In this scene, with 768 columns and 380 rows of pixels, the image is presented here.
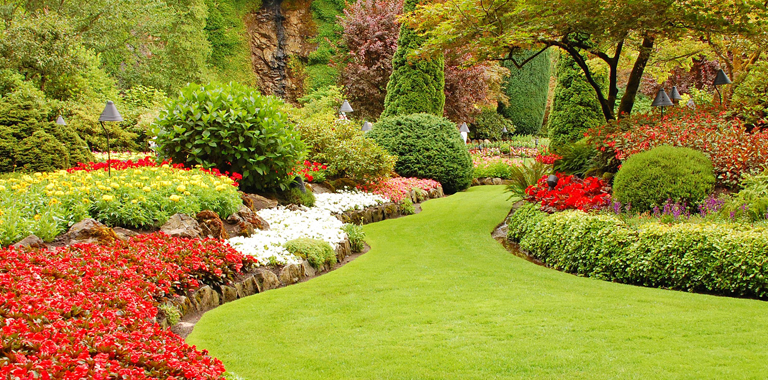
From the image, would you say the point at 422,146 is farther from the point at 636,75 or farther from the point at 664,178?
the point at 664,178

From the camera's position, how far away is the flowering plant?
10.9 m

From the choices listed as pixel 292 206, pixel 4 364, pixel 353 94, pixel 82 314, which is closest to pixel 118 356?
pixel 4 364

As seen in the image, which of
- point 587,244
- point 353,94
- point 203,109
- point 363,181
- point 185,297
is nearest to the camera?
point 185,297

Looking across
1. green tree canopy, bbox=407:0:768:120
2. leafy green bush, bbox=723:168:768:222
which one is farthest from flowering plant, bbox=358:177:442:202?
leafy green bush, bbox=723:168:768:222

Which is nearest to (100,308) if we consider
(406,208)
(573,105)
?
(406,208)

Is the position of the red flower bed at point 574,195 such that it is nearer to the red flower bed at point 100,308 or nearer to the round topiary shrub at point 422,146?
the red flower bed at point 100,308

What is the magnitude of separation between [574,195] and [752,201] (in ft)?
7.03

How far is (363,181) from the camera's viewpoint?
11023 mm

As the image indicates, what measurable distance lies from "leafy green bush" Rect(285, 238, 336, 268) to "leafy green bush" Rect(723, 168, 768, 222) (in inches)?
184

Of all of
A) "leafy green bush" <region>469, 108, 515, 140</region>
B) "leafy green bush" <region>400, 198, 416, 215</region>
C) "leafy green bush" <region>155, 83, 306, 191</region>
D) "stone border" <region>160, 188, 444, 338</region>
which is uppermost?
"leafy green bush" <region>469, 108, 515, 140</region>

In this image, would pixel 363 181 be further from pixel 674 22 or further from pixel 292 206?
pixel 674 22

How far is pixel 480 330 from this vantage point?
3.74 meters

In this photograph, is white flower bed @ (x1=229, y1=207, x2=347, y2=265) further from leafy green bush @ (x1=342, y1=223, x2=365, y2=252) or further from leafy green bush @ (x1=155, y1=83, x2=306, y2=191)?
leafy green bush @ (x1=155, y1=83, x2=306, y2=191)

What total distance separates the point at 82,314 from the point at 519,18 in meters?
7.43
